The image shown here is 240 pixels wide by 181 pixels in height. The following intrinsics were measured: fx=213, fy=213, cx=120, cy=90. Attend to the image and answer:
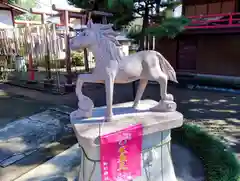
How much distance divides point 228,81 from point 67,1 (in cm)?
678

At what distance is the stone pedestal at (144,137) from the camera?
6.52ft

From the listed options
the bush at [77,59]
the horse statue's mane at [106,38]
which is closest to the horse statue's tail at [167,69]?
the horse statue's mane at [106,38]

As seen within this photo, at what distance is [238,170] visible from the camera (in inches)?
101

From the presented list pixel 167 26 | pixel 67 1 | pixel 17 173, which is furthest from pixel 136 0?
pixel 17 173

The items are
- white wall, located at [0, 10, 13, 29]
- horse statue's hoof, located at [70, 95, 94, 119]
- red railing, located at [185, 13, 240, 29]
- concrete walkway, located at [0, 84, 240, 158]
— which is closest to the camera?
horse statue's hoof, located at [70, 95, 94, 119]

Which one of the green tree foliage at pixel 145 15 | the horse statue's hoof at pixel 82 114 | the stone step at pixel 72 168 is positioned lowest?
the stone step at pixel 72 168

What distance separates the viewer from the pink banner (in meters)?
1.97

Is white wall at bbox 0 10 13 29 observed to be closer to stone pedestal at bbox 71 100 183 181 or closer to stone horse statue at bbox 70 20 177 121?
stone horse statue at bbox 70 20 177 121

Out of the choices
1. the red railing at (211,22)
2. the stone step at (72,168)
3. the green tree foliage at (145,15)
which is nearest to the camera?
the stone step at (72,168)

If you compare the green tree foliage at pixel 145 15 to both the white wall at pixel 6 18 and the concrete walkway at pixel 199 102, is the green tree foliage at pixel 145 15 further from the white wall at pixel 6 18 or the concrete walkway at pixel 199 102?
the white wall at pixel 6 18

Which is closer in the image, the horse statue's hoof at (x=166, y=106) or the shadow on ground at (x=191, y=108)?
the horse statue's hoof at (x=166, y=106)

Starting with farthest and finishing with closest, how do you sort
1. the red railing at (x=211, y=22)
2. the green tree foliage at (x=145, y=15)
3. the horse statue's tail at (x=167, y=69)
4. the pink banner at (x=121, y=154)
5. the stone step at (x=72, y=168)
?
the red railing at (x=211, y=22)
the green tree foliage at (x=145, y=15)
the stone step at (x=72, y=168)
the horse statue's tail at (x=167, y=69)
the pink banner at (x=121, y=154)

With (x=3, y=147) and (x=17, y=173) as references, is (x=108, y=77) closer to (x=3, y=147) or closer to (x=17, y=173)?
(x=17, y=173)

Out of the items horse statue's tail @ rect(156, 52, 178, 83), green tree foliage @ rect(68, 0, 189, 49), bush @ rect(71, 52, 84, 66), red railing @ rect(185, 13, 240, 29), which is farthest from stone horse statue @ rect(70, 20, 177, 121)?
bush @ rect(71, 52, 84, 66)
